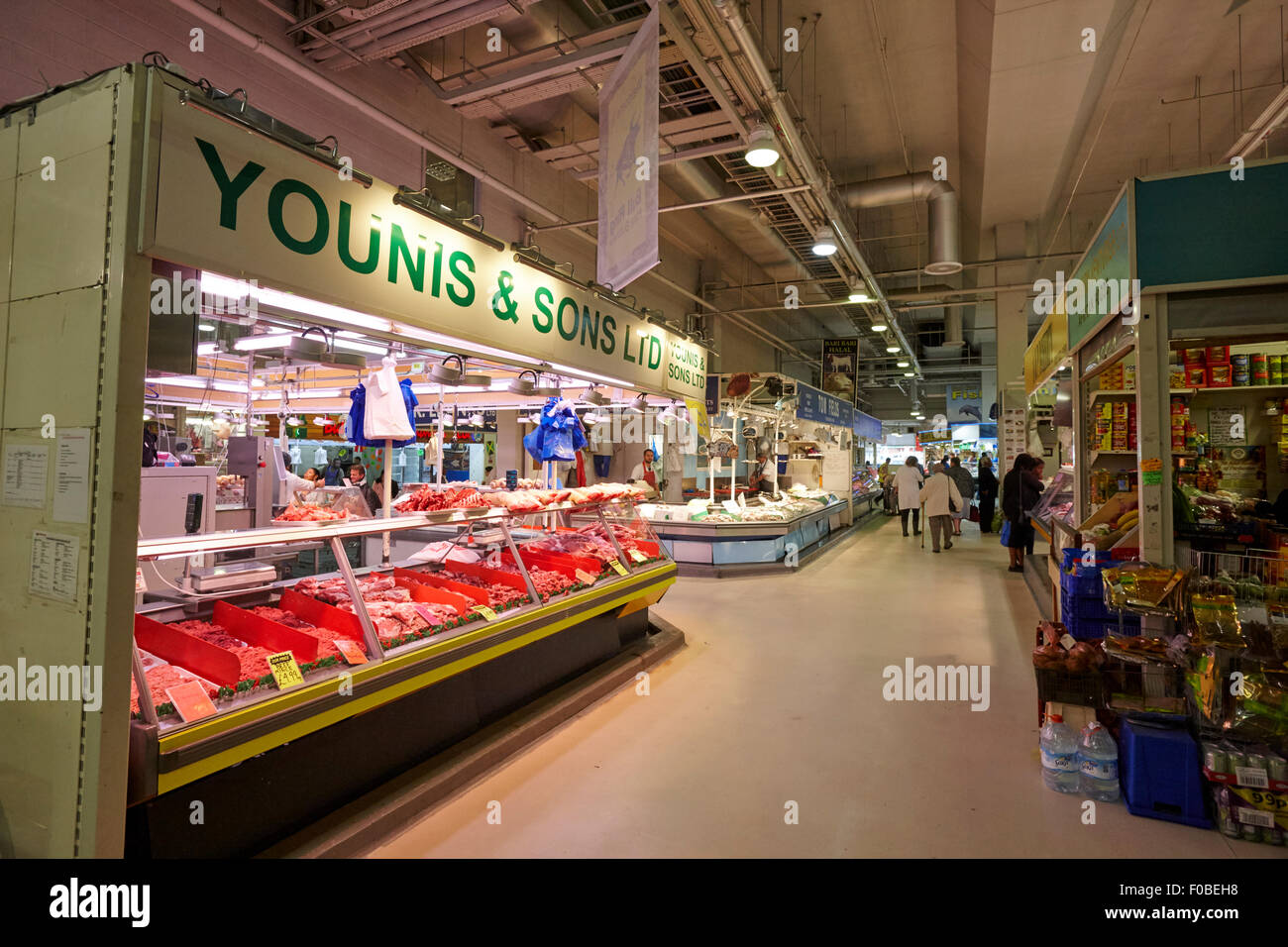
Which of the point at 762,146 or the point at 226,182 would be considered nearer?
the point at 226,182

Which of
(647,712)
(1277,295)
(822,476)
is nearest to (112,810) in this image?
(647,712)

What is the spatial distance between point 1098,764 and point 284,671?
3.87 metres

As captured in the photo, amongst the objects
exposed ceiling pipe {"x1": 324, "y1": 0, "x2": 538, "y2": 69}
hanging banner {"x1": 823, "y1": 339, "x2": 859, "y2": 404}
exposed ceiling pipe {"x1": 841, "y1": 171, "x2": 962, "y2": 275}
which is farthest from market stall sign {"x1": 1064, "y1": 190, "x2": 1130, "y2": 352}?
hanging banner {"x1": 823, "y1": 339, "x2": 859, "y2": 404}

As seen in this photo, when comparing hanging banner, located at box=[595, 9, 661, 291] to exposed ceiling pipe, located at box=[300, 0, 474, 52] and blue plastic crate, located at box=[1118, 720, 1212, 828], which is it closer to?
exposed ceiling pipe, located at box=[300, 0, 474, 52]

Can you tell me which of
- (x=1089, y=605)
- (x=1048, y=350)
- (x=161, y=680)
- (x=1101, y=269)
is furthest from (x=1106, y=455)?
(x=161, y=680)

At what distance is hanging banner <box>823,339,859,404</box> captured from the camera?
16438 millimetres

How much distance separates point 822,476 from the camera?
1562cm

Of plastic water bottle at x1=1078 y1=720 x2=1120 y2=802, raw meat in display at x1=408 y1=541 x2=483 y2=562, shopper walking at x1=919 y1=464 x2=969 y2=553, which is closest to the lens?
plastic water bottle at x1=1078 y1=720 x2=1120 y2=802

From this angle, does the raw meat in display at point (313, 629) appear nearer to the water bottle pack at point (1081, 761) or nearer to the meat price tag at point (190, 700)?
the meat price tag at point (190, 700)

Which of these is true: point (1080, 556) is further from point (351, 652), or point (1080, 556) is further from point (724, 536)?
point (724, 536)

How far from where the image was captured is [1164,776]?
306cm

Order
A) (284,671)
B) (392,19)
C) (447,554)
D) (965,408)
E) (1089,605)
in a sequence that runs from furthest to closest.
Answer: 1. (965,408)
2. (392,19)
3. (447,554)
4. (1089,605)
5. (284,671)

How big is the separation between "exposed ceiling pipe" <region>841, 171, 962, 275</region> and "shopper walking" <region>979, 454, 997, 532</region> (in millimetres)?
5202

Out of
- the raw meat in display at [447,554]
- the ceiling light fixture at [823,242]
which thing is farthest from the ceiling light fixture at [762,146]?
the raw meat in display at [447,554]
